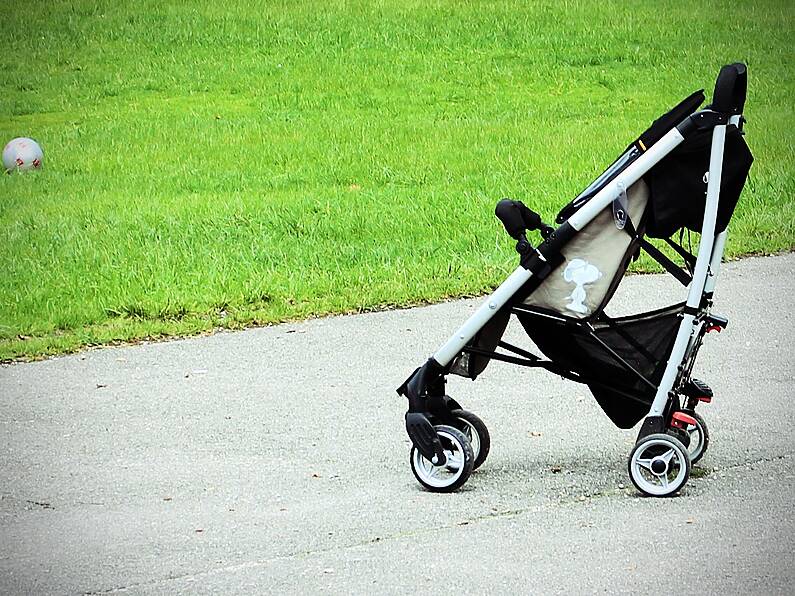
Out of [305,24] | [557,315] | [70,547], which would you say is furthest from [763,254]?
[305,24]

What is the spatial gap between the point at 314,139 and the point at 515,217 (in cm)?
911

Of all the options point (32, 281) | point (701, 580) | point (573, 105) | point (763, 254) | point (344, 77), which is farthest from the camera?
point (344, 77)

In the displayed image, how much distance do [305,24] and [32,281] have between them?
12261 mm

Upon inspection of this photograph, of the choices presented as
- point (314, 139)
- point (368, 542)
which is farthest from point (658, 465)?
point (314, 139)

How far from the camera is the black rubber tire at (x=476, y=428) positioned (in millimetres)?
4938

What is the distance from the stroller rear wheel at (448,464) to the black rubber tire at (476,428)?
124 millimetres

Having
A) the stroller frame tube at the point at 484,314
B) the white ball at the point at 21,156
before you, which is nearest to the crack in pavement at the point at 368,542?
the stroller frame tube at the point at 484,314

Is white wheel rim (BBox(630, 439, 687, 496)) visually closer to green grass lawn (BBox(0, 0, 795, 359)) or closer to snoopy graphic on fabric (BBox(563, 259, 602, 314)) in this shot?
snoopy graphic on fabric (BBox(563, 259, 602, 314))

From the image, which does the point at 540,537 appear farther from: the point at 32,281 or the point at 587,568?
the point at 32,281

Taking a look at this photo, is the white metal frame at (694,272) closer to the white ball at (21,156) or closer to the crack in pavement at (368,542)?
the crack in pavement at (368,542)

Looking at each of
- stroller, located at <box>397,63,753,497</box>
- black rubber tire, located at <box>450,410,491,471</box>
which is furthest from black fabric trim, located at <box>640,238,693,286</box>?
black rubber tire, located at <box>450,410,491,471</box>

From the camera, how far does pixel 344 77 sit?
16.8 meters

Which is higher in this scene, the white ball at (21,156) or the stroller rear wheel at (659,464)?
the stroller rear wheel at (659,464)

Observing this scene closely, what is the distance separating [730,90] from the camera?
4.45 metres
